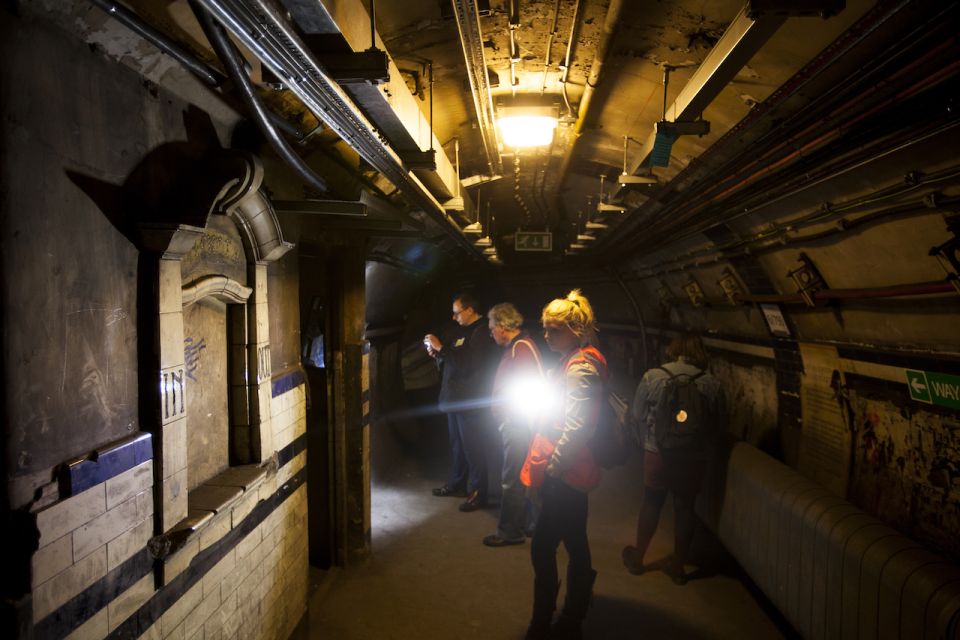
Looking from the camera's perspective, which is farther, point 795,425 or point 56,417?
point 795,425

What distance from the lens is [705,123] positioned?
289cm

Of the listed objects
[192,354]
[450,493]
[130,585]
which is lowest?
[450,493]

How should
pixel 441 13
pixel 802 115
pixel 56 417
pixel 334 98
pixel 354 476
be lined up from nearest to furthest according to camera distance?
1. pixel 56 417
2. pixel 334 98
3. pixel 802 115
4. pixel 441 13
5. pixel 354 476

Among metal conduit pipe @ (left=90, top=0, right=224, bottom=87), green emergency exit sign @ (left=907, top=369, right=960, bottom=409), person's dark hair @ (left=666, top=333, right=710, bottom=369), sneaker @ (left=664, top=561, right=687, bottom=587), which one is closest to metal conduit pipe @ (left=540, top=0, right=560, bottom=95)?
metal conduit pipe @ (left=90, top=0, right=224, bottom=87)

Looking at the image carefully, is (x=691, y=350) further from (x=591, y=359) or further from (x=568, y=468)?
(x=568, y=468)

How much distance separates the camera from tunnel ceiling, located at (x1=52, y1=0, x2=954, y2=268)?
6.65 feet

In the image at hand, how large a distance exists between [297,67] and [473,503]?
5.17m

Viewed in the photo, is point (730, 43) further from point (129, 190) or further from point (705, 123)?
point (129, 190)

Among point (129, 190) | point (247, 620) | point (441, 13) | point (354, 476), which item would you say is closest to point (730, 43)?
point (441, 13)

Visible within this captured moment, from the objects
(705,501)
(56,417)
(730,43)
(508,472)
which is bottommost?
(705,501)

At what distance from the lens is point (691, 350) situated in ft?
15.7

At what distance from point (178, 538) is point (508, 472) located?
3223 millimetres

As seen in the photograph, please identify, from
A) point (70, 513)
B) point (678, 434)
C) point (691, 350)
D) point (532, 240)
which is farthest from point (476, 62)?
point (532, 240)

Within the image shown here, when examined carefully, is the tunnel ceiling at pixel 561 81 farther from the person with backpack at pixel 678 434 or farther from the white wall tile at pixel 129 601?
the white wall tile at pixel 129 601
